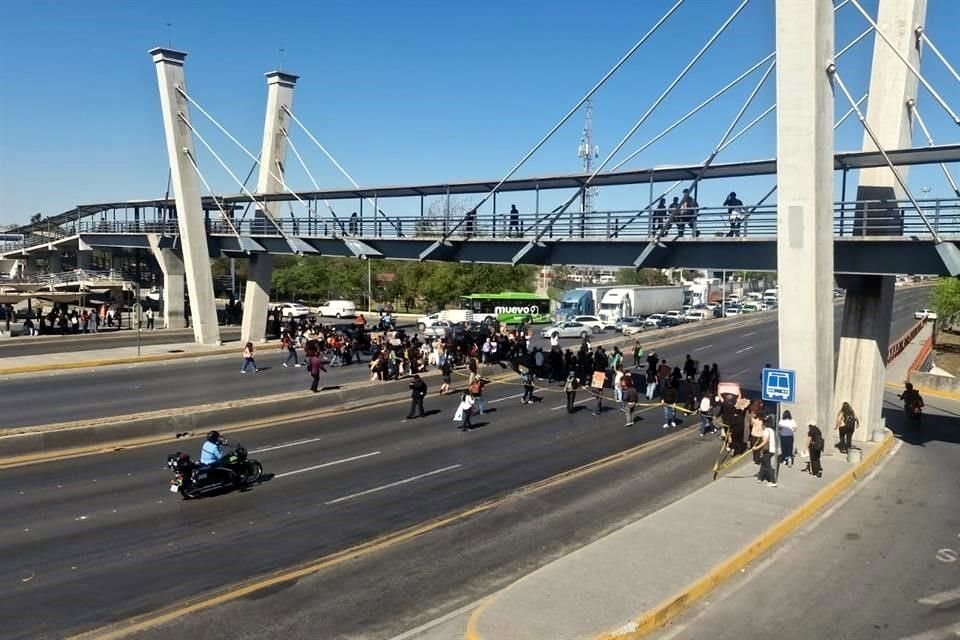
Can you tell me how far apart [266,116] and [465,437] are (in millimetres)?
29672

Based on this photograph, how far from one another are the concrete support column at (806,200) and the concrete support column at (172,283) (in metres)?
42.4

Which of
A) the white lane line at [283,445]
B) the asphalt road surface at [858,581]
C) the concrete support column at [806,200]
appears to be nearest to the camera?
the asphalt road surface at [858,581]

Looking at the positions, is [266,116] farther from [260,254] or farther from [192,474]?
[192,474]

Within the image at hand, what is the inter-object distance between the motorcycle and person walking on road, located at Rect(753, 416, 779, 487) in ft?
32.2

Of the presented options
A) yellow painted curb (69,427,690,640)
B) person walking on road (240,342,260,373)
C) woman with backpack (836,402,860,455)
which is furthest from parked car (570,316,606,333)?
yellow painted curb (69,427,690,640)

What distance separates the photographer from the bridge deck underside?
18953 mm

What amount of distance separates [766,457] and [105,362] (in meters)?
28.1

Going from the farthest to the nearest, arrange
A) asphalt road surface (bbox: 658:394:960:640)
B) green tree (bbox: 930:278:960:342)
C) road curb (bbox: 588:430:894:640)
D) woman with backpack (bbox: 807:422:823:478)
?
green tree (bbox: 930:278:960:342) < woman with backpack (bbox: 807:422:823:478) < asphalt road surface (bbox: 658:394:960:640) < road curb (bbox: 588:430:894:640)

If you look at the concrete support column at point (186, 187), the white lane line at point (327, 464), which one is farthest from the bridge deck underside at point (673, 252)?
the white lane line at point (327, 464)

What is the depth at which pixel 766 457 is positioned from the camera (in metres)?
14.9

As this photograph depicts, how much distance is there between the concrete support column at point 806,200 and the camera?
1716 centimetres

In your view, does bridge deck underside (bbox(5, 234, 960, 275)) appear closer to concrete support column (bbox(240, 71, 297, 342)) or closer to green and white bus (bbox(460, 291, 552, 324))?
concrete support column (bbox(240, 71, 297, 342))

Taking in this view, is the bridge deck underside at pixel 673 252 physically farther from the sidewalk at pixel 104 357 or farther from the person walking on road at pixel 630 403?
the sidewalk at pixel 104 357

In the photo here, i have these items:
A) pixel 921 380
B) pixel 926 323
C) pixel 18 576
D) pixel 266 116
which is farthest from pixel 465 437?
pixel 926 323
